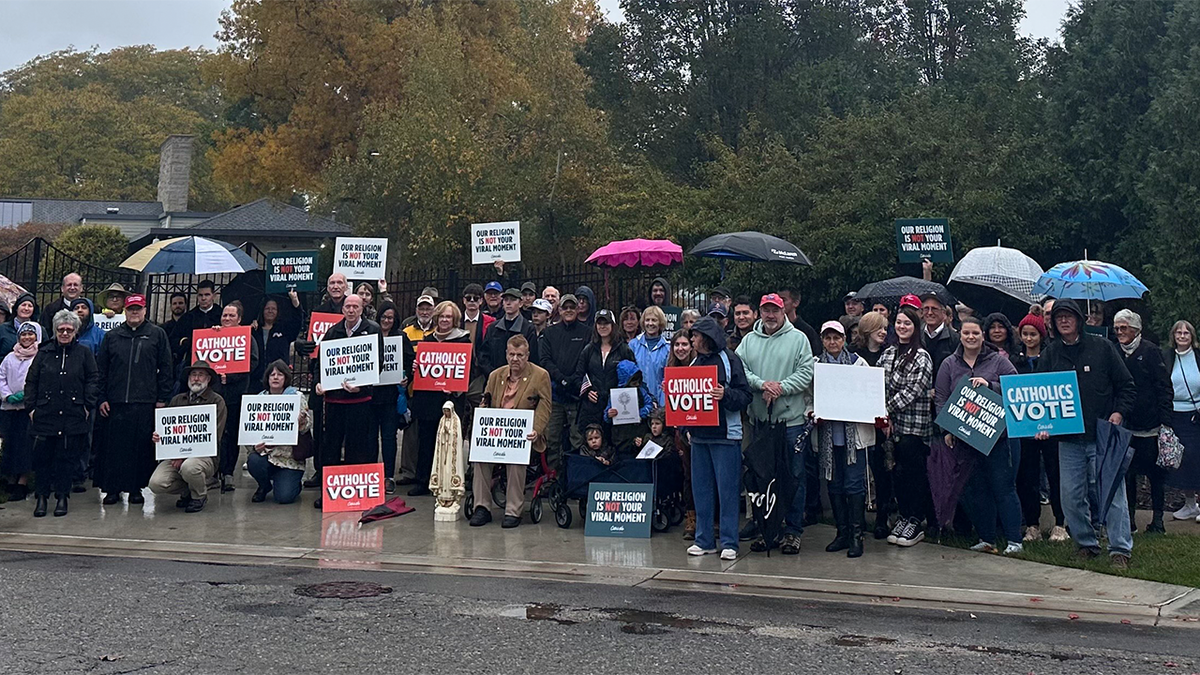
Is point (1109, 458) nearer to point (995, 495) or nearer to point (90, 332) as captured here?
point (995, 495)

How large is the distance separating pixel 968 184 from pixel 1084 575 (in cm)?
1278

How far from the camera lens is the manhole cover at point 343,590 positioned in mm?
8492

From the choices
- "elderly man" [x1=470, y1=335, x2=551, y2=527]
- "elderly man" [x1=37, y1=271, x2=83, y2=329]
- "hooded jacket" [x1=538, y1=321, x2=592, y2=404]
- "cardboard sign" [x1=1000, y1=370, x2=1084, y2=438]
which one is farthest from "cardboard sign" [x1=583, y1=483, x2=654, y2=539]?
"elderly man" [x1=37, y1=271, x2=83, y2=329]

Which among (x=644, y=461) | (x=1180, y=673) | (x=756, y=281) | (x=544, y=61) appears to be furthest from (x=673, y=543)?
(x=544, y=61)

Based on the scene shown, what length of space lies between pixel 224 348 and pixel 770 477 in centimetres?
601

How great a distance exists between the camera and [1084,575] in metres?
9.25

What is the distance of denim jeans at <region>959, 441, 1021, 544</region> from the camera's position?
10.1m

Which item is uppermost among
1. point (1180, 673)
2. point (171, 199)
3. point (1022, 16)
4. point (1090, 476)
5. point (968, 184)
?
point (1022, 16)

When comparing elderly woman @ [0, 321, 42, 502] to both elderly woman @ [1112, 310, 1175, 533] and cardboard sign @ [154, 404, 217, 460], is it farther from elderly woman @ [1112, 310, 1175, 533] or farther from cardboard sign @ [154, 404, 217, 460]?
elderly woman @ [1112, 310, 1175, 533]

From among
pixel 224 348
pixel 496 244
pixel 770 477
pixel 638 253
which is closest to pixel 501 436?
pixel 770 477

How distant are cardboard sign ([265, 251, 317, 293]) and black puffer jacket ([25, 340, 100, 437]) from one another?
343cm

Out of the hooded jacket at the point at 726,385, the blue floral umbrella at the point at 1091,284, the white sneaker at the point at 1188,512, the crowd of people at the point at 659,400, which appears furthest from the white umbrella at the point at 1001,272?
the hooded jacket at the point at 726,385

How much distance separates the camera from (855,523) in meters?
10.0

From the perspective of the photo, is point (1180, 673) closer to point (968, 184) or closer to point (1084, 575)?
point (1084, 575)
